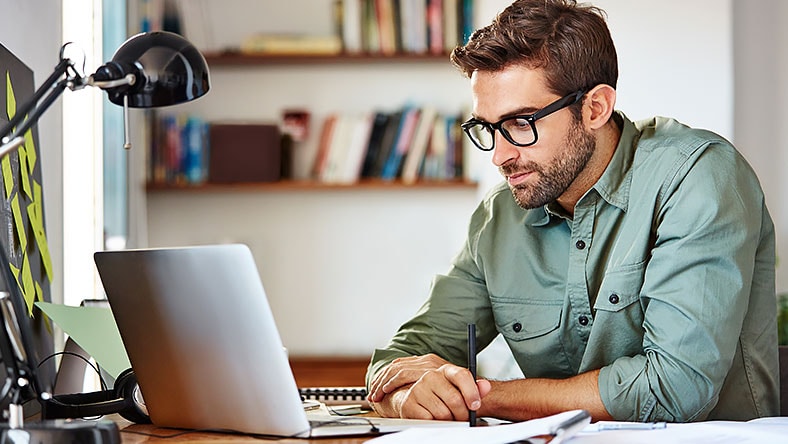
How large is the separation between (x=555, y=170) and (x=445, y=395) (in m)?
0.53

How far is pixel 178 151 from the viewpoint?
3.75m

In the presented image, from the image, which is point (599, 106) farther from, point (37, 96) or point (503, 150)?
Result: point (37, 96)

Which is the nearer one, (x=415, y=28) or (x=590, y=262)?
(x=590, y=262)

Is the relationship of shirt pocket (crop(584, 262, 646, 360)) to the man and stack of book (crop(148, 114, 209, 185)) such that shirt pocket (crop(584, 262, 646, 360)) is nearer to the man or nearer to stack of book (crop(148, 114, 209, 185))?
the man

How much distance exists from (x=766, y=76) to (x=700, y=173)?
7.74 feet

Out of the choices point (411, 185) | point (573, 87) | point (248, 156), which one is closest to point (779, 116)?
point (411, 185)

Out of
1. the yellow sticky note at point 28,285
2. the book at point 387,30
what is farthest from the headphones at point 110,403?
the book at point 387,30

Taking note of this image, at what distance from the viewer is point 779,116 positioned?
3.66 metres

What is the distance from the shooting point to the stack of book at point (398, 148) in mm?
3738

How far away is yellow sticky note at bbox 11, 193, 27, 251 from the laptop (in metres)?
0.39

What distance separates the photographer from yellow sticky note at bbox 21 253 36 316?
5.18 feet

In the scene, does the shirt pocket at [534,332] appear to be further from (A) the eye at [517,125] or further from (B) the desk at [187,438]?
(B) the desk at [187,438]

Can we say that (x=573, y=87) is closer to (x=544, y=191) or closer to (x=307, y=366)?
(x=544, y=191)

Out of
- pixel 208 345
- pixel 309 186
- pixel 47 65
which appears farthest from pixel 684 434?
pixel 309 186
